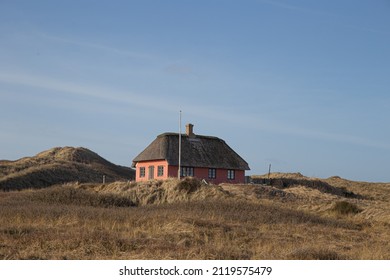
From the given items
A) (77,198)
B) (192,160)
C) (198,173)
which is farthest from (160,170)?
(77,198)

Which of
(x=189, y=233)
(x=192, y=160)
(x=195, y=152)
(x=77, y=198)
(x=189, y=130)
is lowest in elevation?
(x=189, y=233)

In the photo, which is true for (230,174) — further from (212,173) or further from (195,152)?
(195,152)

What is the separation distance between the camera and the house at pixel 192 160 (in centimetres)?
4212

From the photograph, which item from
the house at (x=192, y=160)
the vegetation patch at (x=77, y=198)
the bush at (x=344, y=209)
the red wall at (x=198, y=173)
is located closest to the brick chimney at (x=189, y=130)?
the house at (x=192, y=160)

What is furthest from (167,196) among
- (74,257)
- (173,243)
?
(74,257)

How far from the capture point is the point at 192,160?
42.6 metres

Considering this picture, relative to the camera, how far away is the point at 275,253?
11828 millimetres

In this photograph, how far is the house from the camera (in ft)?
138

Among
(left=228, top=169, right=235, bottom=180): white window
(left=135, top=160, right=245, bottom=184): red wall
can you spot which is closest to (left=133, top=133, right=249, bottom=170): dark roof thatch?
(left=135, top=160, right=245, bottom=184): red wall

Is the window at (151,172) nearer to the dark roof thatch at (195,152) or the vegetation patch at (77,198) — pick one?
the dark roof thatch at (195,152)

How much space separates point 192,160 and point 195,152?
1.20m
